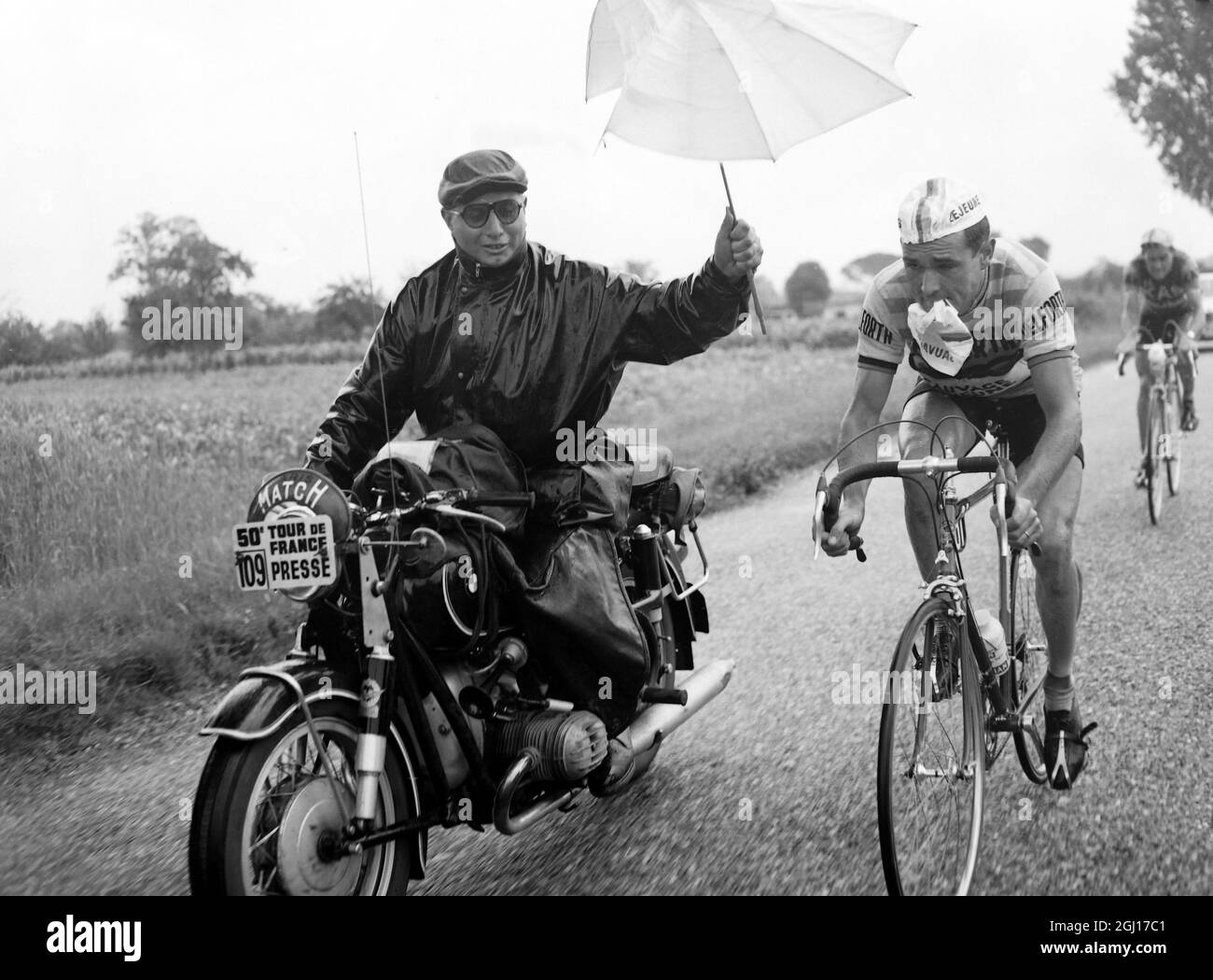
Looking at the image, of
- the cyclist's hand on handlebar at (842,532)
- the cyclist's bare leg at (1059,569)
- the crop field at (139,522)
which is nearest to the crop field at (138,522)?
the crop field at (139,522)

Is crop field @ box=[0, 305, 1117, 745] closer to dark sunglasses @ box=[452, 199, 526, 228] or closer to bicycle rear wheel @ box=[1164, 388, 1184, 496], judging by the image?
dark sunglasses @ box=[452, 199, 526, 228]

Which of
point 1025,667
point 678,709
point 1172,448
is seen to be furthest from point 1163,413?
point 678,709

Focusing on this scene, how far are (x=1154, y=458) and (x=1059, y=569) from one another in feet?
14.3

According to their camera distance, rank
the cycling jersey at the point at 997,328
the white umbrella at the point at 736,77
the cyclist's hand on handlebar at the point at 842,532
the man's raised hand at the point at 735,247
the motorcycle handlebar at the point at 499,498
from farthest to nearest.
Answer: the cycling jersey at the point at 997,328
the man's raised hand at the point at 735,247
the white umbrella at the point at 736,77
the cyclist's hand on handlebar at the point at 842,532
the motorcycle handlebar at the point at 499,498

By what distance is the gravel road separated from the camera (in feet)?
11.0

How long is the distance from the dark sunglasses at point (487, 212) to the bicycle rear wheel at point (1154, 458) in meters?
5.25

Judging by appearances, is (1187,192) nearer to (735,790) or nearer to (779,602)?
(779,602)

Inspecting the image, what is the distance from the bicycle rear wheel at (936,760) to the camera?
3.09m

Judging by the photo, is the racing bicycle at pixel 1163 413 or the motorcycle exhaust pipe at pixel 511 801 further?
the racing bicycle at pixel 1163 413

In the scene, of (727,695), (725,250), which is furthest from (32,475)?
(725,250)

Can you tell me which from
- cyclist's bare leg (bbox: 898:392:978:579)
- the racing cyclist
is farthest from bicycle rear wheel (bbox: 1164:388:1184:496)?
cyclist's bare leg (bbox: 898:392:978:579)

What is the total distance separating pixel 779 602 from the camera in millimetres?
6207

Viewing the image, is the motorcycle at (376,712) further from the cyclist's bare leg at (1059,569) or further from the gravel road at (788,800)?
the cyclist's bare leg at (1059,569)

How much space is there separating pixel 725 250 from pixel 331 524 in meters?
1.44
